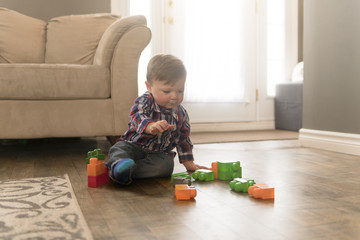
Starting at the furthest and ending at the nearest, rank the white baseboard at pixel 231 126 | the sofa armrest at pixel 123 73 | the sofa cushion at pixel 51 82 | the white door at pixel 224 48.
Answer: the white baseboard at pixel 231 126, the white door at pixel 224 48, the sofa armrest at pixel 123 73, the sofa cushion at pixel 51 82

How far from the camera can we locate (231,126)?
3998 mm

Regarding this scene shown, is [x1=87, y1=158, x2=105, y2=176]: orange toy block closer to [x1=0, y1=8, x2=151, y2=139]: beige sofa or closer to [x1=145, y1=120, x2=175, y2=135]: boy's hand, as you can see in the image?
[x1=145, y1=120, x2=175, y2=135]: boy's hand

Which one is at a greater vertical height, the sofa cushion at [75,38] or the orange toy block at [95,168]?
the sofa cushion at [75,38]

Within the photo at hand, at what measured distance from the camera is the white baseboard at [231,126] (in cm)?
386

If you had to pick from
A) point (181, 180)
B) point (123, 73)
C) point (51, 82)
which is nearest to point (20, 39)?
point (51, 82)

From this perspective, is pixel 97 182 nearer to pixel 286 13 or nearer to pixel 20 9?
pixel 20 9

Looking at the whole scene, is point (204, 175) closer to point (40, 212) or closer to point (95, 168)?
point (95, 168)

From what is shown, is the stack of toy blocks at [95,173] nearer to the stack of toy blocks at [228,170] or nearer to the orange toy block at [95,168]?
the orange toy block at [95,168]

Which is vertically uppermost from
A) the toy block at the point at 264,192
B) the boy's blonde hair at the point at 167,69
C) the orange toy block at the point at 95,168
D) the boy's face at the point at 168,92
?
the boy's blonde hair at the point at 167,69

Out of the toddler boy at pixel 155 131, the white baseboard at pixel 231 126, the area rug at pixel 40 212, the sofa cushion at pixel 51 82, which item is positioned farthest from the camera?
the white baseboard at pixel 231 126

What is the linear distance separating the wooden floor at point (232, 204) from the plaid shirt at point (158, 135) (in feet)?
0.51

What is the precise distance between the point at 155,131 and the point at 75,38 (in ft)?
5.83

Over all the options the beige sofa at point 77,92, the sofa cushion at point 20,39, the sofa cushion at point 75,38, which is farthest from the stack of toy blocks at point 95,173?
the sofa cushion at point 20,39

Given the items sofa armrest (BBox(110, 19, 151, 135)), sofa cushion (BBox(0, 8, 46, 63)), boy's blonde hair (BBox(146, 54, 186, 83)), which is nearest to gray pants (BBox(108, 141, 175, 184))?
boy's blonde hair (BBox(146, 54, 186, 83))
